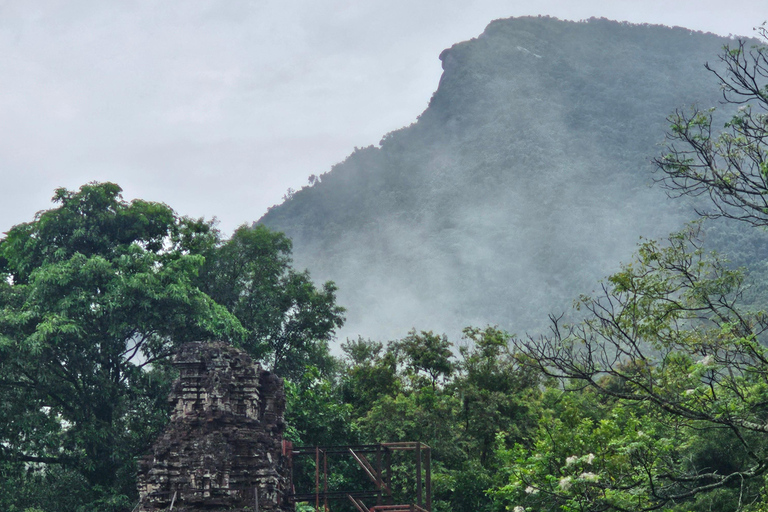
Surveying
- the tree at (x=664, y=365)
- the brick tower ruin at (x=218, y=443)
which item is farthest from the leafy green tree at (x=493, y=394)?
the tree at (x=664, y=365)

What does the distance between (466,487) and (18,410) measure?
1200 centimetres

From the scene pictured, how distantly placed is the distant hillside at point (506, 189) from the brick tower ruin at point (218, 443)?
7114cm

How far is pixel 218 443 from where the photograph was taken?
14.0 meters

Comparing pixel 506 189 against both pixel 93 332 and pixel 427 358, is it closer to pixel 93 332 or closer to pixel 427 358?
pixel 427 358

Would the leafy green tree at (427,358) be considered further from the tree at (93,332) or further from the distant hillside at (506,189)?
the distant hillside at (506,189)

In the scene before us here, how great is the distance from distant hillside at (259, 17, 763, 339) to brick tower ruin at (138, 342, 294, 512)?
71141 millimetres

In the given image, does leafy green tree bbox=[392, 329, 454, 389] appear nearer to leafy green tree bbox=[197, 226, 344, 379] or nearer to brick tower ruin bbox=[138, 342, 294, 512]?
leafy green tree bbox=[197, 226, 344, 379]

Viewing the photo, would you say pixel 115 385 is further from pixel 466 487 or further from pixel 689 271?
pixel 689 271

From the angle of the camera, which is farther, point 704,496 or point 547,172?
point 547,172

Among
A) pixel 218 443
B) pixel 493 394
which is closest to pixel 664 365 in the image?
pixel 218 443

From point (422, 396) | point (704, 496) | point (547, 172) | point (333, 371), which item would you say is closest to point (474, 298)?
point (547, 172)

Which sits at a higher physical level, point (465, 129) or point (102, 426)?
point (465, 129)

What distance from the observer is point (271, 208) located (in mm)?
105938

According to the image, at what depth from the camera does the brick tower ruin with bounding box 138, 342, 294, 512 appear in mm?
13617
